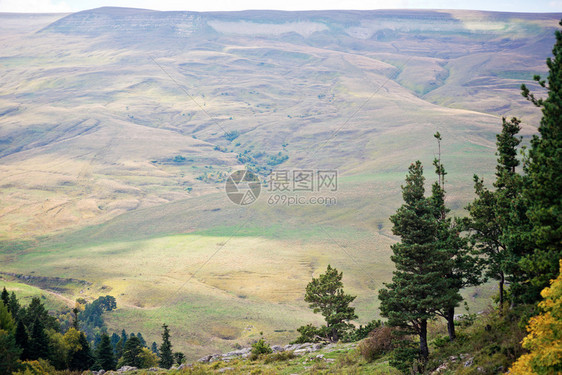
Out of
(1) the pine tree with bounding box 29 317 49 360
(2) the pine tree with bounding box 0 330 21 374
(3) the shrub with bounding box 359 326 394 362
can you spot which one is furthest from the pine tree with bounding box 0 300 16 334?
(3) the shrub with bounding box 359 326 394 362

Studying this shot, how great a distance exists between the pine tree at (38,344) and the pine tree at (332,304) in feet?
101

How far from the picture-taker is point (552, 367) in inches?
712

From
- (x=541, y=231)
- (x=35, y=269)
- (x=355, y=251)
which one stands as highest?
(x=541, y=231)

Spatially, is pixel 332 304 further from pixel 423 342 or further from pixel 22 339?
pixel 22 339

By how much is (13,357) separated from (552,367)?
4491 centimetres

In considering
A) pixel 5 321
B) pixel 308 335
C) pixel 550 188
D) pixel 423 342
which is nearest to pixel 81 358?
pixel 5 321

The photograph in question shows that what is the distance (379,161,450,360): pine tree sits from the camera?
1146 inches

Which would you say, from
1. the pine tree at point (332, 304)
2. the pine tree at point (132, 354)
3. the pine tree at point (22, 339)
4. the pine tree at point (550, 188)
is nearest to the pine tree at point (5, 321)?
the pine tree at point (22, 339)

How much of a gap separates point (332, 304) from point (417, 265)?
2349 centimetres

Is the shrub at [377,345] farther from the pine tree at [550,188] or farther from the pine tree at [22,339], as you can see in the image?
the pine tree at [22,339]

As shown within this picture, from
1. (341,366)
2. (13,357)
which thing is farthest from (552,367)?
(13,357)

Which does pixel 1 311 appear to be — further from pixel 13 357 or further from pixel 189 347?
pixel 189 347

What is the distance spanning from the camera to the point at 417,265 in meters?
30.2

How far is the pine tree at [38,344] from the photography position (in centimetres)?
4681
